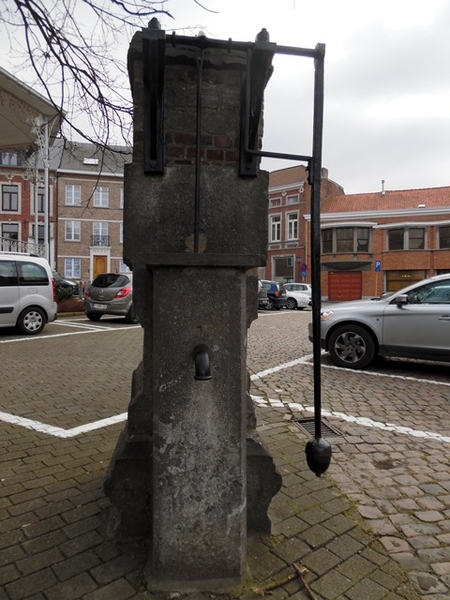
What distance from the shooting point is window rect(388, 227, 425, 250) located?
3584cm

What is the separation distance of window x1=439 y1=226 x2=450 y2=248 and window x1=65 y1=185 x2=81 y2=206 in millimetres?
31208

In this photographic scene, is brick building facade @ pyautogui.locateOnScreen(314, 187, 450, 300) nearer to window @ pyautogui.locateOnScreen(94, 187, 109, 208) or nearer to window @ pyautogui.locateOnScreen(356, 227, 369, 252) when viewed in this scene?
window @ pyautogui.locateOnScreen(356, 227, 369, 252)

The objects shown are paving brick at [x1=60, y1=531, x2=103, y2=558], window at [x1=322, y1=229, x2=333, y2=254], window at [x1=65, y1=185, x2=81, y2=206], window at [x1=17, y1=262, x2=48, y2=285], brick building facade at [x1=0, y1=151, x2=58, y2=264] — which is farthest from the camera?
window at [x1=65, y1=185, x2=81, y2=206]

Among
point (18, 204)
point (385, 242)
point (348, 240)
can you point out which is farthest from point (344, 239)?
point (18, 204)

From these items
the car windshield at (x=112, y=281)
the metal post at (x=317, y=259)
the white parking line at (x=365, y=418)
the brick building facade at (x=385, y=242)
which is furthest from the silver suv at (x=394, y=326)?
the brick building facade at (x=385, y=242)

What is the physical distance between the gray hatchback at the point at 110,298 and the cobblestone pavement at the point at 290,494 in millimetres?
7126

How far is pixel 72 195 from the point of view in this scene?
142 feet

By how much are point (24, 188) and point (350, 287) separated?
30.7 meters

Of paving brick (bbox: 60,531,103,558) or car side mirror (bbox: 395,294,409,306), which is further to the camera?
car side mirror (bbox: 395,294,409,306)

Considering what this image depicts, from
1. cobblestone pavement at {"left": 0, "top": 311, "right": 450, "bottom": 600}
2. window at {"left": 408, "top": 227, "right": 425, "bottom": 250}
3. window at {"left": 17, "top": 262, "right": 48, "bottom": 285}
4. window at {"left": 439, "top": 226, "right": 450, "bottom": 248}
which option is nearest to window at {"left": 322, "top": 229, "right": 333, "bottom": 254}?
window at {"left": 408, "top": 227, "right": 425, "bottom": 250}

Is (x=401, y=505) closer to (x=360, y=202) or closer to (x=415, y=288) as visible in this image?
(x=415, y=288)

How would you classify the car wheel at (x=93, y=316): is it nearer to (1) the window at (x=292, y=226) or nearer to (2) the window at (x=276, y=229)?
(1) the window at (x=292, y=226)

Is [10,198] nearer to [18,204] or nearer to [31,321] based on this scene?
[18,204]

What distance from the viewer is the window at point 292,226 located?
42.6 m
